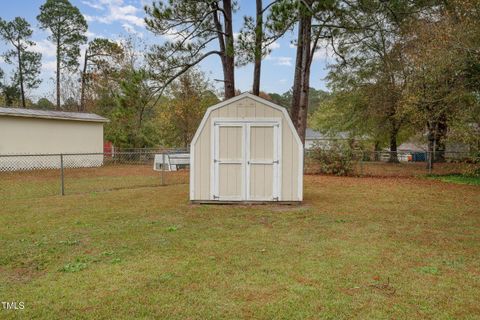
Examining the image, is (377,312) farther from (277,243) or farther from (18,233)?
(18,233)

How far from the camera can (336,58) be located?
53.3 feet

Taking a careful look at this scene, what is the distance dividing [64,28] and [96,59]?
2.93m

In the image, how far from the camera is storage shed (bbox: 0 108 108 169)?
50.0 ft

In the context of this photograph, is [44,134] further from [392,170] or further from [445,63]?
[445,63]

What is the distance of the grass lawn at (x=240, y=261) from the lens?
2.99m

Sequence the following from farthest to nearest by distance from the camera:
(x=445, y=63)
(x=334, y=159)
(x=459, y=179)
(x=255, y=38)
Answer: (x=334, y=159) < (x=459, y=179) < (x=445, y=63) < (x=255, y=38)

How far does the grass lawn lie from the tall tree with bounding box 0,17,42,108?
2513 cm

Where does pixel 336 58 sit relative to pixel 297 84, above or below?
above

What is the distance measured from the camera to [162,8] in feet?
35.4

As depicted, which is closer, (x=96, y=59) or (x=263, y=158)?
(x=263, y=158)

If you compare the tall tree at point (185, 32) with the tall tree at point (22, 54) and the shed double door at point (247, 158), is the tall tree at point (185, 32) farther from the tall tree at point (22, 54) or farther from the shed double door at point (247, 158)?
the tall tree at point (22, 54)

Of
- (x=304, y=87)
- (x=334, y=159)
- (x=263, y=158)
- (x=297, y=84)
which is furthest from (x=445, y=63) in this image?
(x=263, y=158)

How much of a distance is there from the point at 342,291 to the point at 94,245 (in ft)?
10.3

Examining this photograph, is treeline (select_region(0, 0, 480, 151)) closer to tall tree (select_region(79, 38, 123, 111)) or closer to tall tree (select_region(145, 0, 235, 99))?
tall tree (select_region(145, 0, 235, 99))
